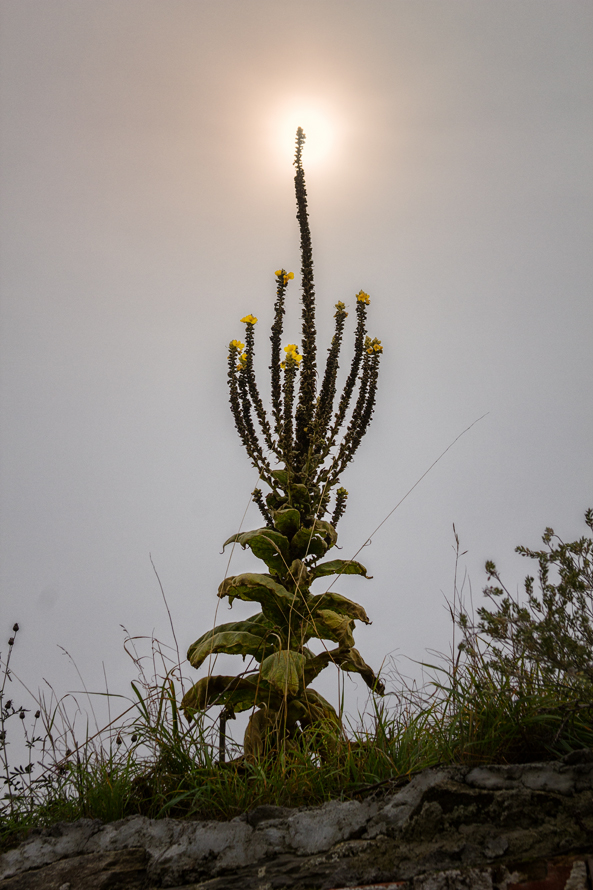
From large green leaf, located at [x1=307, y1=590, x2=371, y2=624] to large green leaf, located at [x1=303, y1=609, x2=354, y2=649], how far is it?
0.23 feet

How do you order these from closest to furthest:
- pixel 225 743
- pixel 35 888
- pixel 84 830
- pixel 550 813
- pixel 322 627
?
pixel 550 813 < pixel 35 888 < pixel 84 830 < pixel 225 743 < pixel 322 627

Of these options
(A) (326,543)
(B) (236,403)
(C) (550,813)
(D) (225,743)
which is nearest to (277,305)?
(B) (236,403)

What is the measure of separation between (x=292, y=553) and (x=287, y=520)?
23cm

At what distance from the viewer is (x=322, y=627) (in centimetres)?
329

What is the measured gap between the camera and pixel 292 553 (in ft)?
11.9

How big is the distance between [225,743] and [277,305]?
9.54 ft

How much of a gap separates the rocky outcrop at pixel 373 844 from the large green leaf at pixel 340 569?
4.63ft

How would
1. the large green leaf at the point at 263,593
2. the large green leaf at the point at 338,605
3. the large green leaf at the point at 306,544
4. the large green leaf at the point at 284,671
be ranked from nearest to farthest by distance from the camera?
the large green leaf at the point at 284,671, the large green leaf at the point at 263,593, the large green leaf at the point at 338,605, the large green leaf at the point at 306,544

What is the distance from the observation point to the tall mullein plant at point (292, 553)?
3104mm

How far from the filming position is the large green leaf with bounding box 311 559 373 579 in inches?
138

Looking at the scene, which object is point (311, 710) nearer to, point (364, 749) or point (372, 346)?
point (364, 749)

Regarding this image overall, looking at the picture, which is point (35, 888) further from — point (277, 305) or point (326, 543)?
point (277, 305)

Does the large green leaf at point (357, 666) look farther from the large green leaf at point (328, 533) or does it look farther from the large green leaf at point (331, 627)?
the large green leaf at point (328, 533)

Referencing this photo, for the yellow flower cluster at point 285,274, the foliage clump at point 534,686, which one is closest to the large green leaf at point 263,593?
the foliage clump at point 534,686
